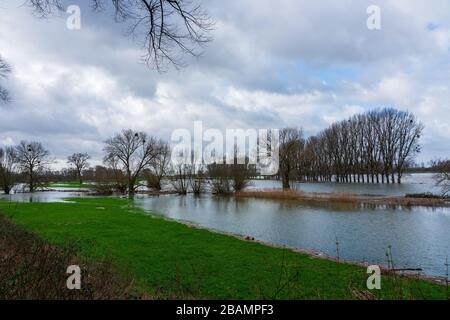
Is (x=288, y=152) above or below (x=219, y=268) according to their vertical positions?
above

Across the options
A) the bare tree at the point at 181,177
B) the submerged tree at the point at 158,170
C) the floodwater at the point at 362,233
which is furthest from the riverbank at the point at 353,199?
the submerged tree at the point at 158,170

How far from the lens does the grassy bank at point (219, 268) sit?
6984 mm

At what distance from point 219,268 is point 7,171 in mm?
61207

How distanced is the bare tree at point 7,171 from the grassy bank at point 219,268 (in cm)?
4878

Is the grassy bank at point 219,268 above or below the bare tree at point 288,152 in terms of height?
below

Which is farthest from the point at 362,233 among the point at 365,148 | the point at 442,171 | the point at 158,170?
the point at 365,148

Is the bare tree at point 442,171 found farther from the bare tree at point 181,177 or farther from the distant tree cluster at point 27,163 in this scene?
the distant tree cluster at point 27,163

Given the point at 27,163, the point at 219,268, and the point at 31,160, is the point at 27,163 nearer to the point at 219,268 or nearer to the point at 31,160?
the point at 31,160

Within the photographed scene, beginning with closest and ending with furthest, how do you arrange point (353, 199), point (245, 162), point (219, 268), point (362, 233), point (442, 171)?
point (219, 268) < point (362, 233) < point (442, 171) < point (353, 199) < point (245, 162)

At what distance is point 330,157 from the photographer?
8819 cm

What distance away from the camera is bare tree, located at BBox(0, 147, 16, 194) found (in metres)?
56.8

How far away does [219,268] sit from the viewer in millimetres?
9555
